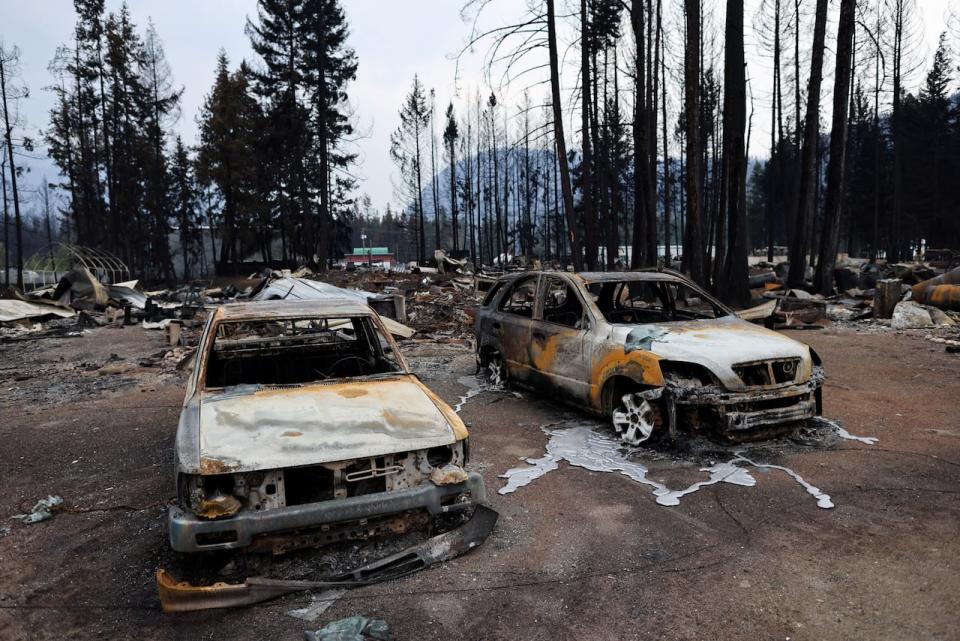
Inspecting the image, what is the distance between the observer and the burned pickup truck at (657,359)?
16.5ft

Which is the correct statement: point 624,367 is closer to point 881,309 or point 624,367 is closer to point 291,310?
point 291,310

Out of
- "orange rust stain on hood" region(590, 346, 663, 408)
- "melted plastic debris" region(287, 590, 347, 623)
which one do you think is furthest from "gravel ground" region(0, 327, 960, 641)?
"orange rust stain on hood" region(590, 346, 663, 408)

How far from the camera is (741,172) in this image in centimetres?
1511

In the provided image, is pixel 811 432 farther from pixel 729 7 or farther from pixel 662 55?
pixel 662 55

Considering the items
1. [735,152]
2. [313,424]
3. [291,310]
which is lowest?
[313,424]

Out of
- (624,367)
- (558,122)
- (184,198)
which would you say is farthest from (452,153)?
(624,367)

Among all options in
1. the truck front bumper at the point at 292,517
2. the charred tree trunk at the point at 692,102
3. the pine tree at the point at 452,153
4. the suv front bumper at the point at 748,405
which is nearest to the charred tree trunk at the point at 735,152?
the charred tree trunk at the point at 692,102

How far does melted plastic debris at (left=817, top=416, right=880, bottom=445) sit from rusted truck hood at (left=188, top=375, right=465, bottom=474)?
4044 millimetres

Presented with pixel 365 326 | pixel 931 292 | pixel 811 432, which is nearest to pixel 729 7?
pixel 931 292

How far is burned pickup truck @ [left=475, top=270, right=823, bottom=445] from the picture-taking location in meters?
5.04

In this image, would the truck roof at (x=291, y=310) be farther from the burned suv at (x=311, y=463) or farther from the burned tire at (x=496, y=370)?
the burned tire at (x=496, y=370)

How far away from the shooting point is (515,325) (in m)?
7.35

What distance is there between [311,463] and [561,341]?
3.76 m

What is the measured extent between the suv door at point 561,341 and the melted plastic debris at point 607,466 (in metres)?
0.48
